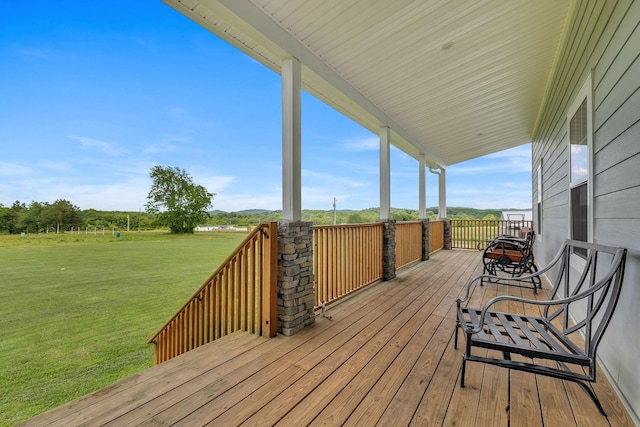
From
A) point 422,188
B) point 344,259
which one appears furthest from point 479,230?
point 344,259

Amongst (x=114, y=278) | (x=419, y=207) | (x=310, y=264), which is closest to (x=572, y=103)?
(x=310, y=264)

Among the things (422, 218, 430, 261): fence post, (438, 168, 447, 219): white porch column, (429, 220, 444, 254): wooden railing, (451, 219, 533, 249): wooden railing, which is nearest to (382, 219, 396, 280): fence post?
(422, 218, 430, 261): fence post

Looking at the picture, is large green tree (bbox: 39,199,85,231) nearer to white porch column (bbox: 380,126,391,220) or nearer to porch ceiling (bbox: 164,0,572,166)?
porch ceiling (bbox: 164,0,572,166)

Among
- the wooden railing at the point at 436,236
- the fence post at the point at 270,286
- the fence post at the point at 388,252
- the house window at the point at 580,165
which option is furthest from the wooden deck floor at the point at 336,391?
the wooden railing at the point at 436,236

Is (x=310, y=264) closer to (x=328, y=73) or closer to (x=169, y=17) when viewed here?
Result: (x=328, y=73)

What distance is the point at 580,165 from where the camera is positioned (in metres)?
2.67

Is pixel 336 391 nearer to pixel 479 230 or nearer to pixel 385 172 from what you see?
pixel 385 172

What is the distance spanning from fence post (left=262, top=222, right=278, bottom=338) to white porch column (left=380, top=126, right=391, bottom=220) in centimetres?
280

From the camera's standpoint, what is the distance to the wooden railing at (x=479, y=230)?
9.56m

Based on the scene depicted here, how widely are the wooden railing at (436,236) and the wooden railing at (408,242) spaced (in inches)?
46.5

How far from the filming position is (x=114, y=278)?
37.1ft

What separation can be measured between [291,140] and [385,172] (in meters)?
2.50

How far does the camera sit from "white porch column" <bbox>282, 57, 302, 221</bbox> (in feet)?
9.04

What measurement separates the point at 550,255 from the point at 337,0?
15.9 feet
